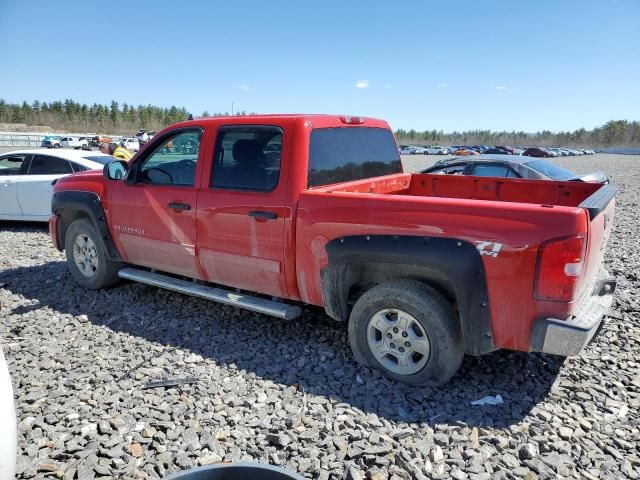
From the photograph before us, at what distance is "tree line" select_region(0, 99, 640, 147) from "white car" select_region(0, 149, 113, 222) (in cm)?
8281

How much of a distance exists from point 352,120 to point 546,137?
121886mm

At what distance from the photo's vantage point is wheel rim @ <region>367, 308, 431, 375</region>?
358 cm

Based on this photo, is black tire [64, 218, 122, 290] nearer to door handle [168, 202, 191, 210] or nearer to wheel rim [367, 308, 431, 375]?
door handle [168, 202, 191, 210]

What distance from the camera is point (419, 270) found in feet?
11.6

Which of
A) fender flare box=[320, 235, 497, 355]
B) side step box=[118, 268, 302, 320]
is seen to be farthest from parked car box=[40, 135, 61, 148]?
fender flare box=[320, 235, 497, 355]

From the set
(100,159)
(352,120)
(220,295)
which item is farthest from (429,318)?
(100,159)

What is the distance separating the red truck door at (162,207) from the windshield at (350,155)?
1188mm

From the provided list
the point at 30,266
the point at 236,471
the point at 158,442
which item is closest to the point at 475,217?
the point at 236,471

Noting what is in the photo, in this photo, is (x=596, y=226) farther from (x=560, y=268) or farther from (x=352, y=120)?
(x=352, y=120)

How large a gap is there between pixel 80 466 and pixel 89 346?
1.78 m

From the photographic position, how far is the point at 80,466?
280cm

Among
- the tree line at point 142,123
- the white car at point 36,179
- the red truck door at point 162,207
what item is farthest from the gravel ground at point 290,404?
the tree line at point 142,123

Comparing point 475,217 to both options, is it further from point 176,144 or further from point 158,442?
point 176,144

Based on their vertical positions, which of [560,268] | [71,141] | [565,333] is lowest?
[565,333]
